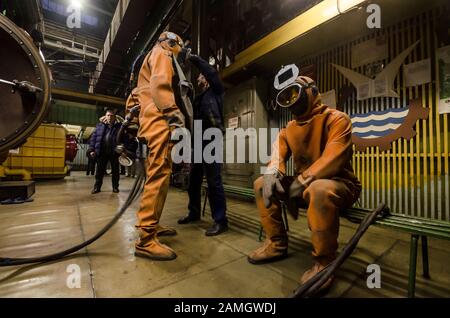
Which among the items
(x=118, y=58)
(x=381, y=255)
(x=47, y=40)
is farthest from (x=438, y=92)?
(x=47, y=40)

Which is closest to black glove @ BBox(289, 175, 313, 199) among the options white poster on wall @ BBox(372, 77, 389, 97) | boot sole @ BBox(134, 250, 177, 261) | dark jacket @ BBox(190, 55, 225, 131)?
boot sole @ BBox(134, 250, 177, 261)

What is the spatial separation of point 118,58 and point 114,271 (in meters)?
7.11

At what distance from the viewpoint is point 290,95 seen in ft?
4.98

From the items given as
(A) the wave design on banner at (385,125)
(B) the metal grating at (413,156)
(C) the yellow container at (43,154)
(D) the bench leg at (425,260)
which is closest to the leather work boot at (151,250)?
(D) the bench leg at (425,260)

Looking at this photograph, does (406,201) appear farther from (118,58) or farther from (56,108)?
(56,108)

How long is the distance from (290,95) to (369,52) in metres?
2.18

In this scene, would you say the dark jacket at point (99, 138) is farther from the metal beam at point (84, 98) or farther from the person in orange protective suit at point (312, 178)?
the person in orange protective suit at point (312, 178)

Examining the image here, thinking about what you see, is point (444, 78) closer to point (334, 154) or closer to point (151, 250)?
point (334, 154)

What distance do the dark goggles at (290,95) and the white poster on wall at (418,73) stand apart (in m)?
2.03

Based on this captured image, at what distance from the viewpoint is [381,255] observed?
5.40 ft

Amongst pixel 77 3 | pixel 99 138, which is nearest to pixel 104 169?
pixel 99 138

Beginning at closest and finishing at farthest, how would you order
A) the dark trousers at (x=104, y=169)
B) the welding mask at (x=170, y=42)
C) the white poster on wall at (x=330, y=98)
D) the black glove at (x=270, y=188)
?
the black glove at (x=270, y=188) → the welding mask at (x=170, y=42) → the white poster on wall at (x=330, y=98) → the dark trousers at (x=104, y=169)

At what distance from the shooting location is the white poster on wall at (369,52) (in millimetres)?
2693

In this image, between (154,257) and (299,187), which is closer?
(299,187)
